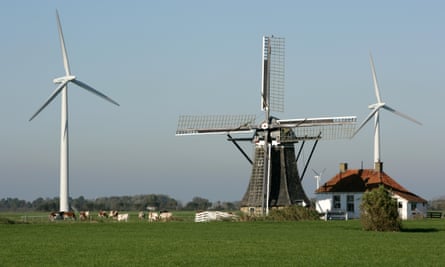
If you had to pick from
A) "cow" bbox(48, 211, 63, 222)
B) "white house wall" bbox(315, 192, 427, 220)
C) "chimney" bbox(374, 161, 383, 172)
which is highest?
"chimney" bbox(374, 161, 383, 172)

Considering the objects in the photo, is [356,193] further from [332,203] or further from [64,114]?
[64,114]

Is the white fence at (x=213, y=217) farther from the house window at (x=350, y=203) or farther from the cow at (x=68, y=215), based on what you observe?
the house window at (x=350, y=203)

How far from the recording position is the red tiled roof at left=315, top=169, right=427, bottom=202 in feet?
277

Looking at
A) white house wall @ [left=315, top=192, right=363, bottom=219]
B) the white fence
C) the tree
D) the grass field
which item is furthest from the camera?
white house wall @ [left=315, top=192, right=363, bottom=219]

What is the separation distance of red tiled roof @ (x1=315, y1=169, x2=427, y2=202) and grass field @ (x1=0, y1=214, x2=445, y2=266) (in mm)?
33494

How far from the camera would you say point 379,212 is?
55.0m

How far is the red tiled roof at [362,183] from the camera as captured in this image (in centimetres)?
8444

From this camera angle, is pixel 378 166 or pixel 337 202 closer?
pixel 337 202

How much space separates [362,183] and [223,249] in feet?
160

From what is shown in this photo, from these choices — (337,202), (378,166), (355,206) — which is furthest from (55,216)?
(378,166)

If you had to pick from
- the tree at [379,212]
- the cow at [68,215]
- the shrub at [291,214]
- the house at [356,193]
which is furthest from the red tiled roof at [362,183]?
the tree at [379,212]

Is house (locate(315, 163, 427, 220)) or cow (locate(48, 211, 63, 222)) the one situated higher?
house (locate(315, 163, 427, 220))

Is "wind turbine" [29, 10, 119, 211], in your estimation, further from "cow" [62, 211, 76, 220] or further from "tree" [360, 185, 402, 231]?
"tree" [360, 185, 402, 231]

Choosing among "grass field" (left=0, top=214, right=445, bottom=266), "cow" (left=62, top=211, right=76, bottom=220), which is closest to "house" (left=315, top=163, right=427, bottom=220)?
"cow" (left=62, top=211, right=76, bottom=220)
